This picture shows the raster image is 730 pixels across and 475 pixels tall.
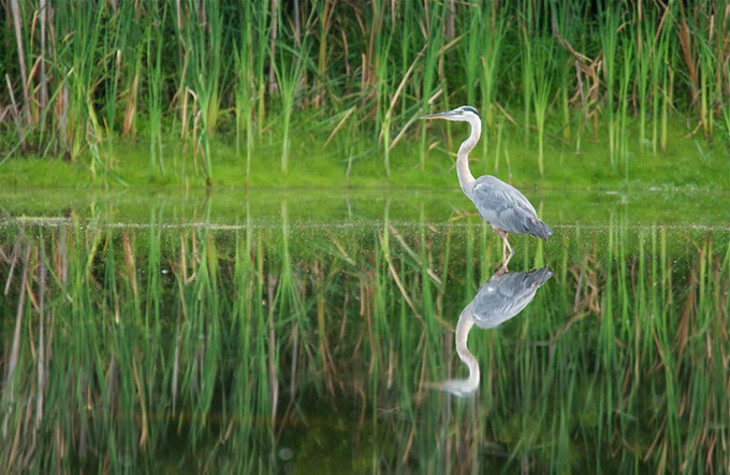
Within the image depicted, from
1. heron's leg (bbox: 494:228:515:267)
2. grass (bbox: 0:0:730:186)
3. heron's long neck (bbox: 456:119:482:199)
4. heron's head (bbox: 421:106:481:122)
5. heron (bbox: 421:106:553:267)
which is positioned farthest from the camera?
grass (bbox: 0:0:730:186)

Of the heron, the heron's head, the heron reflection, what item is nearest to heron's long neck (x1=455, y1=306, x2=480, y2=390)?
the heron reflection

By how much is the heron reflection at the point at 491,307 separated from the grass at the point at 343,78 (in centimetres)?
684

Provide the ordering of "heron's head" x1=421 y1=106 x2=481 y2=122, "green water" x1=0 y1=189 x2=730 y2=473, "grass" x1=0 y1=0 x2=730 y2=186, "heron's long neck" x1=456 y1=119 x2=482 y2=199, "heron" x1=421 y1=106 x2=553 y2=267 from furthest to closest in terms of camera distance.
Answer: "grass" x1=0 y1=0 x2=730 y2=186
"heron's head" x1=421 y1=106 x2=481 y2=122
"heron's long neck" x1=456 y1=119 x2=482 y2=199
"heron" x1=421 y1=106 x2=553 y2=267
"green water" x1=0 y1=189 x2=730 y2=473

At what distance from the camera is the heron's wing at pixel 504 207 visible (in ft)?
28.3

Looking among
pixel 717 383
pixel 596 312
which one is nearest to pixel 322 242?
pixel 596 312

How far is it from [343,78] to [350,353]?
11020mm

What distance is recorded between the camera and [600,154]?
50.2ft

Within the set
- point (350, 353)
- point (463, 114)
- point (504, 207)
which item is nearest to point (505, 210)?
point (504, 207)

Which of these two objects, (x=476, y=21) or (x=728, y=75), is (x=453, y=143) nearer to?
(x=476, y=21)

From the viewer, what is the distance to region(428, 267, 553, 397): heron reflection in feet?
14.9

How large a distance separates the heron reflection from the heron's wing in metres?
0.71

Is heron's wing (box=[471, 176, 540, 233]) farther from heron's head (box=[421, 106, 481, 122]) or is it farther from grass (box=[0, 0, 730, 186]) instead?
grass (box=[0, 0, 730, 186])

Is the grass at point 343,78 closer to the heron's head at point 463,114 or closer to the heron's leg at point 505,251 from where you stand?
the heron's head at point 463,114

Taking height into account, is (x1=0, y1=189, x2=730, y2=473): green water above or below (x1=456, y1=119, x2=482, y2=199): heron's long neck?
below
